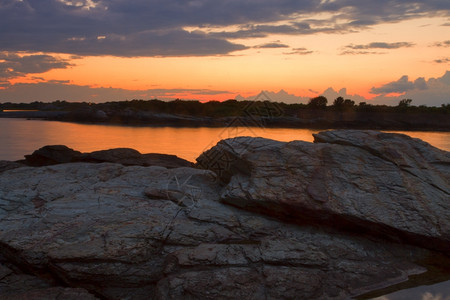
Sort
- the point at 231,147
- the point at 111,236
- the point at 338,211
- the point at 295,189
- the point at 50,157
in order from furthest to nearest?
the point at 50,157
the point at 231,147
the point at 295,189
the point at 338,211
the point at 111,236

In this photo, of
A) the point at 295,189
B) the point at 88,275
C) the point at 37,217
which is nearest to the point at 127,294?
the point at 88,275

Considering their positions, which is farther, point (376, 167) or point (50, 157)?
point (50, 157)

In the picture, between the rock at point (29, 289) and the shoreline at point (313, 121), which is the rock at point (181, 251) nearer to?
the rock at point (29, 289)

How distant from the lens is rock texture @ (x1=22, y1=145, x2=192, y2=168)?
11.5 m

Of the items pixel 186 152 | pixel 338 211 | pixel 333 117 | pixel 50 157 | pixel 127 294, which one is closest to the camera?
pixel 127 294

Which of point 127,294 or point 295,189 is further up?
point 295,189

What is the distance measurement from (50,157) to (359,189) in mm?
10127

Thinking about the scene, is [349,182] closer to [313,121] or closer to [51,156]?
[51,156]

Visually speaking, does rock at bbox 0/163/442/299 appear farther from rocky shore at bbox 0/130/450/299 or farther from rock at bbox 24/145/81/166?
rock at bbox 24/145/81/166

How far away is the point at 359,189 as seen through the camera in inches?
265

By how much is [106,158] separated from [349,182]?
7.20m

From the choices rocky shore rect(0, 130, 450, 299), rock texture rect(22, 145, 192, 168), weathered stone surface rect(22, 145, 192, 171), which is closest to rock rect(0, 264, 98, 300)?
rocky shore rect(0, 130, 450, 299)

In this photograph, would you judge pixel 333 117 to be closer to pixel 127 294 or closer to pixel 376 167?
pixel 376 167

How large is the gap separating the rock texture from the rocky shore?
9.68 feet
